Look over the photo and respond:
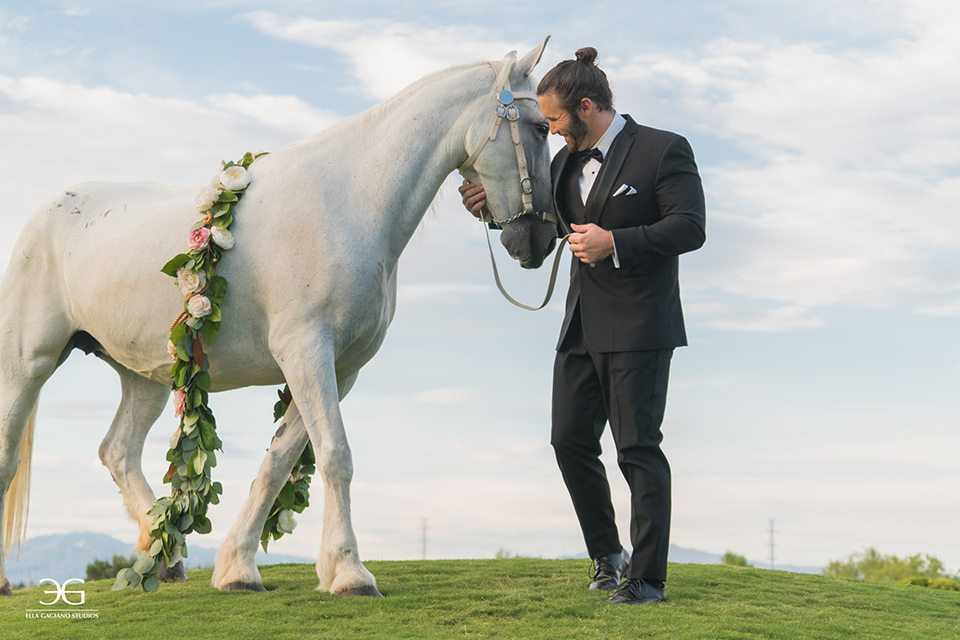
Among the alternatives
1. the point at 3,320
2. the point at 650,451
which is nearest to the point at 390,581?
the point at 650,451

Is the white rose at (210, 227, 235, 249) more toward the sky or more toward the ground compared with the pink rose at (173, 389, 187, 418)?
more toward the sky

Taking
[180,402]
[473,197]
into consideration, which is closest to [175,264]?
[180,402]

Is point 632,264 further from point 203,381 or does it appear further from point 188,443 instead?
point 188,443

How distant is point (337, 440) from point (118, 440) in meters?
2.09

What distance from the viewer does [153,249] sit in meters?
5.11

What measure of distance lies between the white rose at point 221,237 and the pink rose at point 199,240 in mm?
31

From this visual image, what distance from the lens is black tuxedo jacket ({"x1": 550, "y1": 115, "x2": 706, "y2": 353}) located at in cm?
423

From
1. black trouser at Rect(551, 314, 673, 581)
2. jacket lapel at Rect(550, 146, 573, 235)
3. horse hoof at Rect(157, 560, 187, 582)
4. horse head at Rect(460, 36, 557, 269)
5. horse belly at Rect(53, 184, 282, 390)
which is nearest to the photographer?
black trouser at Rect(551, 314, 673, 581)

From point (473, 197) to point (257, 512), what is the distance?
2.14m

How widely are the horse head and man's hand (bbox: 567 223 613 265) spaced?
66 cm

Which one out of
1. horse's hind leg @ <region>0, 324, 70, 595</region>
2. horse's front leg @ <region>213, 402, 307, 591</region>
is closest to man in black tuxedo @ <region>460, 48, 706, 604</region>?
horse's front leg @ <region>213, 402, 307, 591</region>

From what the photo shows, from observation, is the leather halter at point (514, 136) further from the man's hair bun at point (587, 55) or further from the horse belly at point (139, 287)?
the horse belly at point (139, 287)

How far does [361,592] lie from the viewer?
4.58 metres

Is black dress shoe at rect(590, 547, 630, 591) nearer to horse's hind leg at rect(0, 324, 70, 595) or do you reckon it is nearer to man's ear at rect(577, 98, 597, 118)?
man's ear at rect(577, 98, 597, 118)
